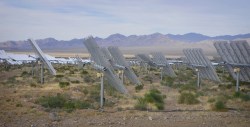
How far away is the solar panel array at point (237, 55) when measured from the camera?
25.1 meters

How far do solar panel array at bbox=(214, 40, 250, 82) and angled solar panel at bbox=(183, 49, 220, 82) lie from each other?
1.79 metres

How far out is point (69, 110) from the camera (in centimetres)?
1780

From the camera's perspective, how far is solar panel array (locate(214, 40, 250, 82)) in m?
25.1

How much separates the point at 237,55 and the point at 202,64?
480cm

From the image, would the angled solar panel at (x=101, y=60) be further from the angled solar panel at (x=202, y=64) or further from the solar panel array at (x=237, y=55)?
the angled solar panel at (x=202, y=64)

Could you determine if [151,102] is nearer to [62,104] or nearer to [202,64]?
[62,104]

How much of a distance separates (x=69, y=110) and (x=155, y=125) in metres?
4.72

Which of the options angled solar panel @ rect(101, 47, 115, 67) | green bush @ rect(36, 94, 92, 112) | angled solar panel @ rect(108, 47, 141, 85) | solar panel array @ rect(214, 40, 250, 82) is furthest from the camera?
angled solar panel @ rect(101, 47, 115, 67)

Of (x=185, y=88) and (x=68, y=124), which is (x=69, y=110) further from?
(x=185, y=88)

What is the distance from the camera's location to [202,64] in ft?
101

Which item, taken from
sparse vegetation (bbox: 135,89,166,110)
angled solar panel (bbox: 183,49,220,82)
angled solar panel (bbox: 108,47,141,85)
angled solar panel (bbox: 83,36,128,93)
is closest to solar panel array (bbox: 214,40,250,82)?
angled solar panel (bbox: 183,49,220,82)

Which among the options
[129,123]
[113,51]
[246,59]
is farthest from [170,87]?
[129,123]

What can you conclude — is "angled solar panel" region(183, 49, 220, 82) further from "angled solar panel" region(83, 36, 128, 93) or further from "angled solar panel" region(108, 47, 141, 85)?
"angled solar panel" region(83, 36, 128, 93)

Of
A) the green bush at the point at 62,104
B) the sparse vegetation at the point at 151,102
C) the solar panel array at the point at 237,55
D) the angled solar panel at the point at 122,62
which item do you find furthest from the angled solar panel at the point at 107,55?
the green bush at the point at 62,104
